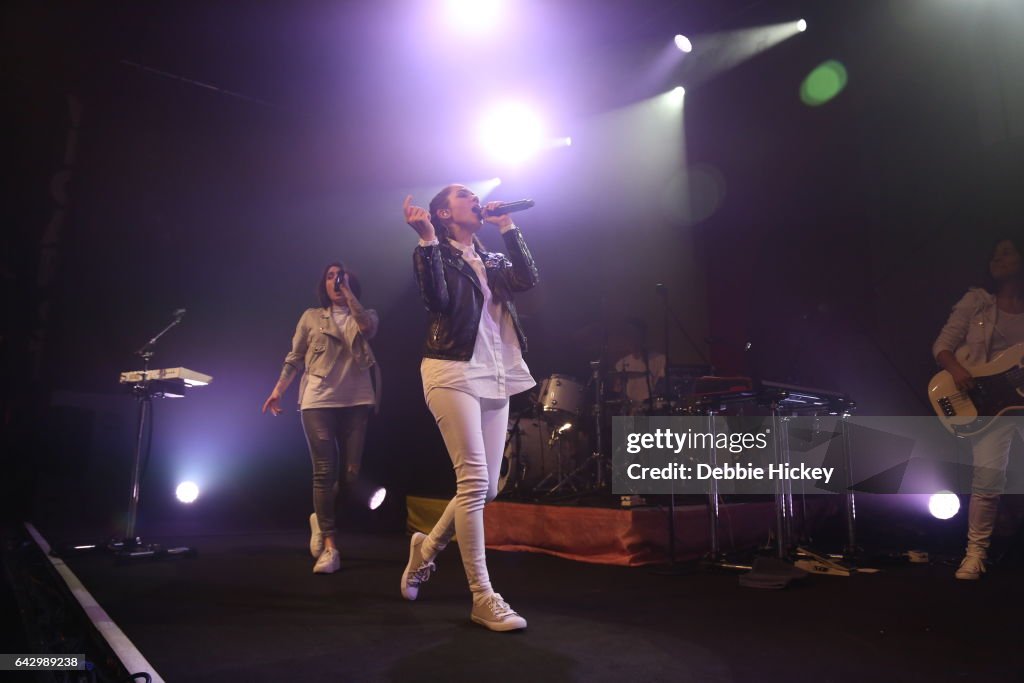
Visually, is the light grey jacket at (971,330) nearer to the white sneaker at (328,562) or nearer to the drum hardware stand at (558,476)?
the drum hardware stand at (558,476)

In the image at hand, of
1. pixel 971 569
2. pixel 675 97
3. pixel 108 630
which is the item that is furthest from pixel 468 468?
pixel 675 97

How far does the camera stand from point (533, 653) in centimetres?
202

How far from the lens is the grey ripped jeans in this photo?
12.4ft

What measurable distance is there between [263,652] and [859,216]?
5528 mm

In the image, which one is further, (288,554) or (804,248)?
(804,248)

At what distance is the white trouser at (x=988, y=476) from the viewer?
11.2 ft

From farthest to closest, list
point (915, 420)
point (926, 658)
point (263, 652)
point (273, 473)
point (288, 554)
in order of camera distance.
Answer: point (273, 473) → point (915, 420) → point (288, 554) → point (263, 652) → point (926, 658)

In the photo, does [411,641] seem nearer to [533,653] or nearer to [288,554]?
[533,653]

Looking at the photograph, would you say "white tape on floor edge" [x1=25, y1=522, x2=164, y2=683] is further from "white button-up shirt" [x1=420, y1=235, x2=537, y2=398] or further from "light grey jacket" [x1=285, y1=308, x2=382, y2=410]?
"light grey jacket" [x1=285, y1=308, x2=382, y2=410]

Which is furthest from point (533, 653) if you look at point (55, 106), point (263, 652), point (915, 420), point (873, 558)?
point (55, 106)

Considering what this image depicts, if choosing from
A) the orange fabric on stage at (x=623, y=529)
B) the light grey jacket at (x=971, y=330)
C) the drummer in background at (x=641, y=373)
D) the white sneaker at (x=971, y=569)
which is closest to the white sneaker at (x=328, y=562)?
the orange fabric on stage at (x=623, y=529)

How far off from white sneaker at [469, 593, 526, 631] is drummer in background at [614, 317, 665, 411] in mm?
3658
